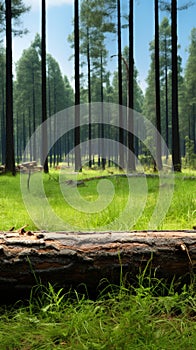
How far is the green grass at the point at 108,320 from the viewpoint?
2688 mm

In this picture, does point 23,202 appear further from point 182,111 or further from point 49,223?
point 182,111

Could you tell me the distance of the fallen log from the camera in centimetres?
329

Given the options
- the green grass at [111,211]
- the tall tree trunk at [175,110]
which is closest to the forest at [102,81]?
the tall tree trunk at [175,110]

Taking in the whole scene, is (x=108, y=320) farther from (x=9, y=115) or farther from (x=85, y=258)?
(x=9, y=115)

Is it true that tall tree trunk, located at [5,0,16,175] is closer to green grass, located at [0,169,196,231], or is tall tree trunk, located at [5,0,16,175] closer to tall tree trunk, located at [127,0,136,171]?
tall tree trunk, located at [127,0,136,171]

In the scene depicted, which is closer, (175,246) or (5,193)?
(175,246)

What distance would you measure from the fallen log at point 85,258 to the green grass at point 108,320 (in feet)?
0.40

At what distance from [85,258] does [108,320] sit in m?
0.56

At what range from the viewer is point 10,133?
16.9 metres

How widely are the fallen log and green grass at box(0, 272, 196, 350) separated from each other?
122 mm

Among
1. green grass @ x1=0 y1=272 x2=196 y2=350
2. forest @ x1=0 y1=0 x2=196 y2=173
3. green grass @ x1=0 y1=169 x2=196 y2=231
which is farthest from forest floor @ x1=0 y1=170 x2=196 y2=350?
forest @ x1=0 y1=0 x2=196 y2=173

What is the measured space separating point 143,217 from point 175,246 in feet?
8.85

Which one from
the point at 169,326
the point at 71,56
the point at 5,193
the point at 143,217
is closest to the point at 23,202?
the point at 5,193

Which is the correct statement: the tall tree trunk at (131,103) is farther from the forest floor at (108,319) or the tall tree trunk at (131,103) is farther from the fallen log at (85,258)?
the forest floor at (108,319)
